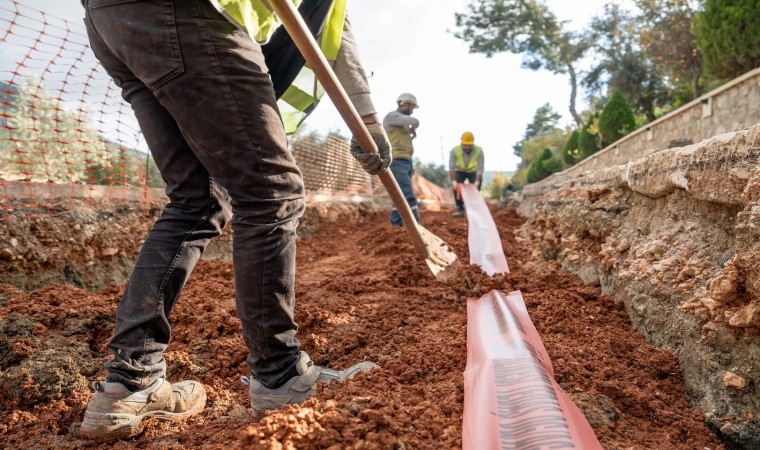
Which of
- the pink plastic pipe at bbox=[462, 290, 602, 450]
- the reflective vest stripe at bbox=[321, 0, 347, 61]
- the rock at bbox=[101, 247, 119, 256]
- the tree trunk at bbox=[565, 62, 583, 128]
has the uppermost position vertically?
the tree trunk at bbox=[565, 62, 583, 128]

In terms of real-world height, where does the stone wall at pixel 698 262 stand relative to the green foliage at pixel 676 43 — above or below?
below

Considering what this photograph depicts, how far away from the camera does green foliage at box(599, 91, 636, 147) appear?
12289 millimetres

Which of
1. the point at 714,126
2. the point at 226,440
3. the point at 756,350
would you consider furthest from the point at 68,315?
the point at 714,126

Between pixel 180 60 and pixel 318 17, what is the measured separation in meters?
0.64

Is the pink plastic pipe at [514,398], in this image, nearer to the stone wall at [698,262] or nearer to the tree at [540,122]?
the stone wall at [698,262]

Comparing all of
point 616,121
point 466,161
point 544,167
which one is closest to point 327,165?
point 466,161

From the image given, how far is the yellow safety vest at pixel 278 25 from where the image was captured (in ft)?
3.95

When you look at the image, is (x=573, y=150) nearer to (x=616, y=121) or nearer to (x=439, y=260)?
(x=616, y=121)

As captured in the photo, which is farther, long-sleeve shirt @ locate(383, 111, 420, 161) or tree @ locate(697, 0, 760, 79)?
tree @ locate(697, 0, 760, 79)

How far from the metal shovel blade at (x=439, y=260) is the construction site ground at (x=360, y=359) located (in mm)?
94

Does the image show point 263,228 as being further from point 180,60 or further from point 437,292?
point 437,292

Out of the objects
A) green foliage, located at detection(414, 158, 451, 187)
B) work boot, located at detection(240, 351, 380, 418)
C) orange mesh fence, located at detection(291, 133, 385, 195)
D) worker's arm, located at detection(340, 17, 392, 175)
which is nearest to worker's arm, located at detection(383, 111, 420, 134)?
orange mesh fence, located at detection(291, 133, 385, 195)

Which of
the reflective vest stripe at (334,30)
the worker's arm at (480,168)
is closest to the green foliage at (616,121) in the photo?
the worker's arm at (480,168)

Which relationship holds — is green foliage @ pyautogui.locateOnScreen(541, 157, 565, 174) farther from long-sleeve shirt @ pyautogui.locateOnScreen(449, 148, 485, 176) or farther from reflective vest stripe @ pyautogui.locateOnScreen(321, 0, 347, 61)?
reflective vest stripe @ pyautogui.locateOnScreen(321, 0, 347, 61)
